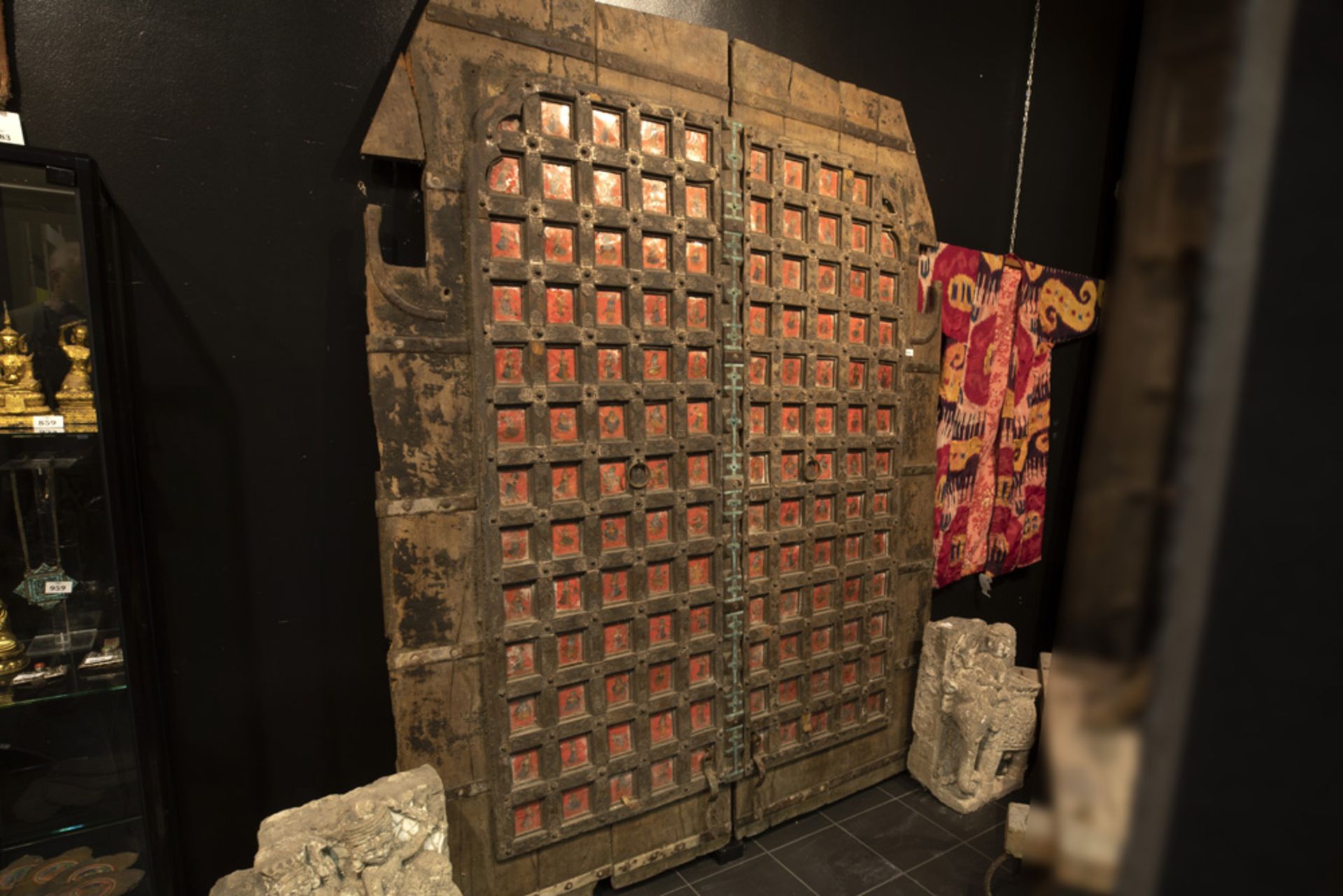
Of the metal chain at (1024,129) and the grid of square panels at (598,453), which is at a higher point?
the metal chain at (1024,129)

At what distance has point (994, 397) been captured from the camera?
337 centimetres

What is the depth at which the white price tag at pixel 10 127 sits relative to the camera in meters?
1.55

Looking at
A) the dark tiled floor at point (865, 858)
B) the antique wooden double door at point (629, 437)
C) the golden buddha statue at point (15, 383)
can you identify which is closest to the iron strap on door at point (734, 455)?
the antique wooden double door at point (629, 437)

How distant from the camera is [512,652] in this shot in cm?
208

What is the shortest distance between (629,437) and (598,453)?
0.45ft

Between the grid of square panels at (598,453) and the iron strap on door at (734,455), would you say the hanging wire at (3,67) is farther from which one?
the iron strap on door at (734,455)

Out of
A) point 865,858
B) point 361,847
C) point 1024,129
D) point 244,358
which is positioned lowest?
point 865,858

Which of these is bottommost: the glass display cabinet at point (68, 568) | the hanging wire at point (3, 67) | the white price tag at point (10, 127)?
the glass display cabinet at point (68, 568)

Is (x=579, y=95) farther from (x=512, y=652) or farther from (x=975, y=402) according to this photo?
(x=975, y=402)

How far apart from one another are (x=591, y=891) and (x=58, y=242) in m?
2.67

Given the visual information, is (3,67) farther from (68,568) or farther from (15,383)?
(68,568)

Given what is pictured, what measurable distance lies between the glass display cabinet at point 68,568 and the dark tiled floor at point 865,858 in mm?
1670

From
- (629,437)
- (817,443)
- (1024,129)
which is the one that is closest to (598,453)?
(629,437)

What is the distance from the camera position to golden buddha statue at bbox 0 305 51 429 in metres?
1.53
